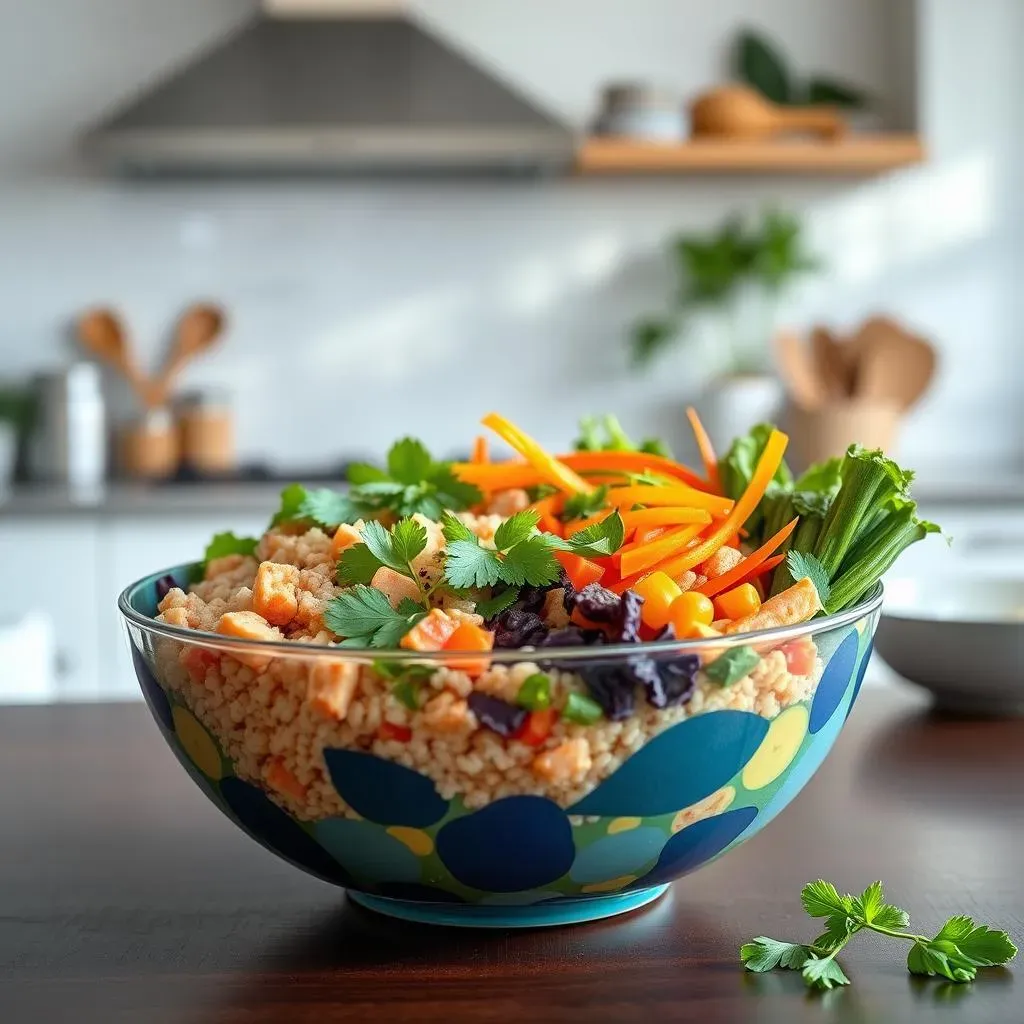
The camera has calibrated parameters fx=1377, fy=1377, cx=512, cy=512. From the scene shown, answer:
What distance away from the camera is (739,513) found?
835 mm

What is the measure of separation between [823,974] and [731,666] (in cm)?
16

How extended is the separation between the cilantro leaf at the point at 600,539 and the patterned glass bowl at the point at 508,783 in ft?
0.35

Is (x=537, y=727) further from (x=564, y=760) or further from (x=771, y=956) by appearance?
(x=771, y=956)

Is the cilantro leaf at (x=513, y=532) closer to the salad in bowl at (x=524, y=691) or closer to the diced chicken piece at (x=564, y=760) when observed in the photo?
the salad in bowl at (x=524, y=691)

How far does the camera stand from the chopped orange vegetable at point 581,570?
2.48 ft

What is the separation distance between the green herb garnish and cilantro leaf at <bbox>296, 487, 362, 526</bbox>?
31 cm

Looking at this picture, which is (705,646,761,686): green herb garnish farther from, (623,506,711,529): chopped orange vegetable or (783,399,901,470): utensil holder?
(783,399,901,470): utensil holder

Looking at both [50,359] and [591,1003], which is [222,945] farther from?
[50,359]

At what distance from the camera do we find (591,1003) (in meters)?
0.66

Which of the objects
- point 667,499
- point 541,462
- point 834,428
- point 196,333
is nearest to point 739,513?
point 667,499

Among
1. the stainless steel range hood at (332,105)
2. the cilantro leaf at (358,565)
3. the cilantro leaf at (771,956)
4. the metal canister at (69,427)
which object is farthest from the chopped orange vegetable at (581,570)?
the metal canister at (69,427)

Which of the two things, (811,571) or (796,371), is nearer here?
(811,571)

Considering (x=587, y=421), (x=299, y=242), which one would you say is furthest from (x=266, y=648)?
(x=299, y=242)

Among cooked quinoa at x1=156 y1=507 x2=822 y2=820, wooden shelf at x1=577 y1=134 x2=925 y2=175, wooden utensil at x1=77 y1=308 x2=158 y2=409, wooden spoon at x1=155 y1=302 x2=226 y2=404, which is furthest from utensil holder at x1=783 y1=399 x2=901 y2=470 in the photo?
cooked quinoa at x1=156 y1=507 x2=822 y2=820
